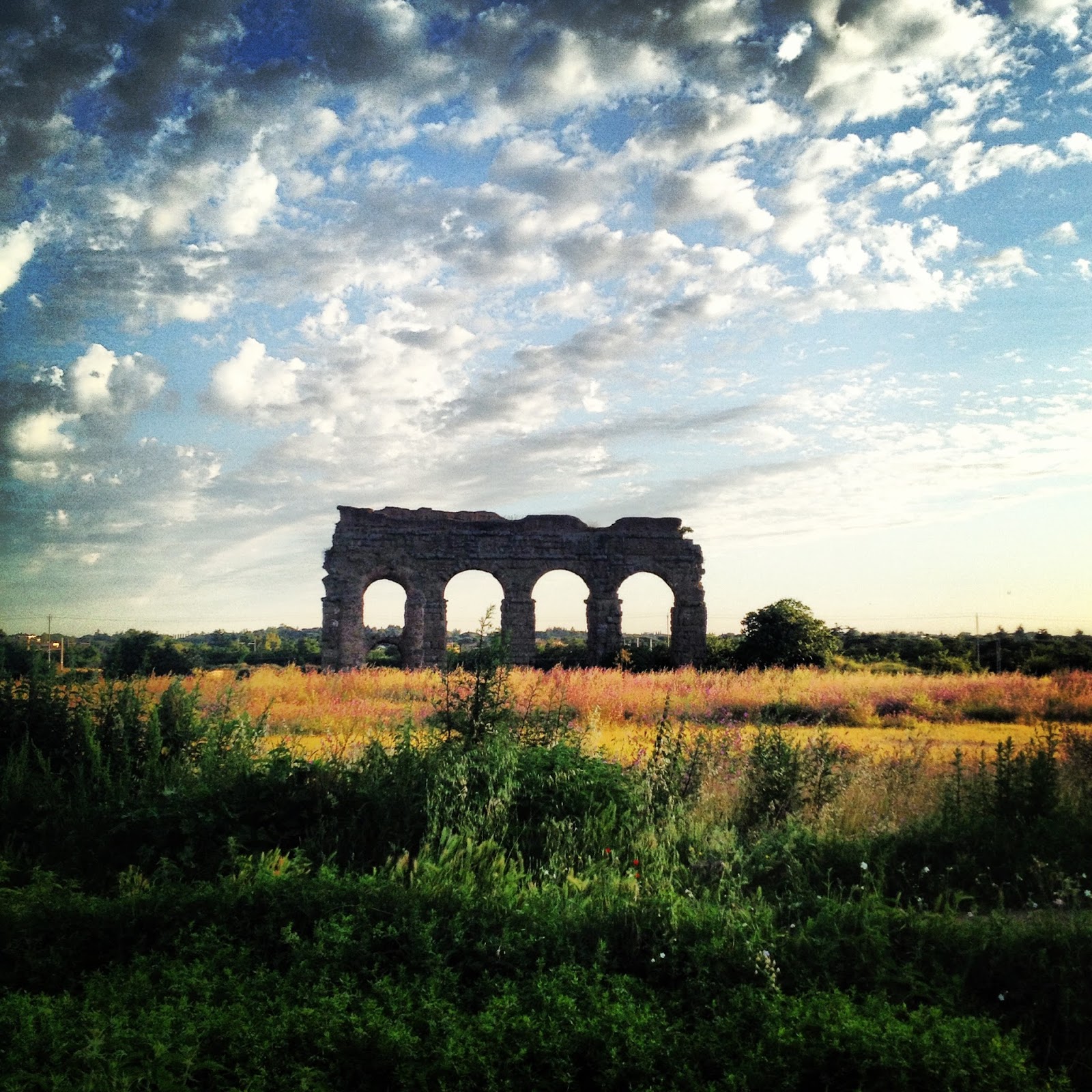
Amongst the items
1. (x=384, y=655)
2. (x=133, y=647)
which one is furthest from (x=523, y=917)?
(x=384, y=655)

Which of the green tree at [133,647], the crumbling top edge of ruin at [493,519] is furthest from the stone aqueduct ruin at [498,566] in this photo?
the green tree at [133,647]

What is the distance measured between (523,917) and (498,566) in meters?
21.8

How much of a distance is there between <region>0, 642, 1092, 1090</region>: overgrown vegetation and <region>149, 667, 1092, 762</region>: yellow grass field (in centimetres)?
320

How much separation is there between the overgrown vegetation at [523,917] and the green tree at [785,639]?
16278 millimetres

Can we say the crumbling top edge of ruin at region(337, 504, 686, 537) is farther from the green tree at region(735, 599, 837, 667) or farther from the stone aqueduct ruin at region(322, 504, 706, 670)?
the green tree at region(735, 599, 837, 667)

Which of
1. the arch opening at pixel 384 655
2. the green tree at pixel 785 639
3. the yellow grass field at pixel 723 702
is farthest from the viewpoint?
the arch opening at pixel 384 655

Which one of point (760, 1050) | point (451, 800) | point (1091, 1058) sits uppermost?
point (451, 800)

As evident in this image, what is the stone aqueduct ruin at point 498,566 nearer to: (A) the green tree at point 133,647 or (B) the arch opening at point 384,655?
(B) the arch opening at point 384,655

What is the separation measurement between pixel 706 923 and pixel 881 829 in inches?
89.5

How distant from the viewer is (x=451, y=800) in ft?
18.2

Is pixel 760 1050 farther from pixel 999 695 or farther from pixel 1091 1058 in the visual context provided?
pixel 999 695

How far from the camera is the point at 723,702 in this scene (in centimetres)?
1379

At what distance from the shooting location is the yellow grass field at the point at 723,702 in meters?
11.2

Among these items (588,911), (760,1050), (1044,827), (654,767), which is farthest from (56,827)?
(1044,827)
